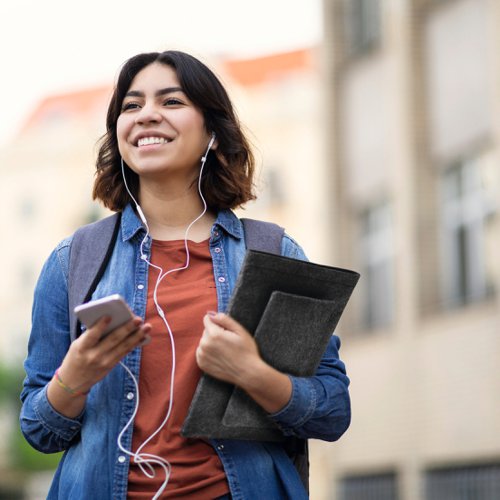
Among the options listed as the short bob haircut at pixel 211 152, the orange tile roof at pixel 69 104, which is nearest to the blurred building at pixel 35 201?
the orange tile roof at pixel 69 104

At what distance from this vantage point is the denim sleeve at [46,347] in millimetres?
3699

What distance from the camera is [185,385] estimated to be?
11.9ft

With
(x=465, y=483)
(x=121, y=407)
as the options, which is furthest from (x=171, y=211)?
(x=465, y=483)

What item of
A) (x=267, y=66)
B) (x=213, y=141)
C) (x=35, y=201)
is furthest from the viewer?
(x=35, y=201)

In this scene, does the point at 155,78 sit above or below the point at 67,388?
above

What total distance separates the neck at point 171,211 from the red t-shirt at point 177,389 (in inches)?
5.1

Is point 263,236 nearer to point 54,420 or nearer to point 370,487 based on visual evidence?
point 54,420

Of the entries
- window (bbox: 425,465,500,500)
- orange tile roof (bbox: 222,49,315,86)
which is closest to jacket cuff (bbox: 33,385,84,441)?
window (bbox: 425,465,500,500)

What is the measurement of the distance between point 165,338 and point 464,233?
40.5 feet

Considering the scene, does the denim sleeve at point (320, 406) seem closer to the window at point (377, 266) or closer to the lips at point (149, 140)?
the lips at point (149, 140)

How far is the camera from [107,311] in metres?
3.33

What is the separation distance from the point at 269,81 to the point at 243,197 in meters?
53.5

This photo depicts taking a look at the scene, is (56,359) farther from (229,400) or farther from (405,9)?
(405,9)

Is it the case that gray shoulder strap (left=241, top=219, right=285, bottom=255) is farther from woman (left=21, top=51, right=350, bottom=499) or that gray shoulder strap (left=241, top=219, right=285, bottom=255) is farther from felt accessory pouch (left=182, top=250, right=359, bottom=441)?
felt accessory pouch (left=182, top=250, right=359, bottom=441)
